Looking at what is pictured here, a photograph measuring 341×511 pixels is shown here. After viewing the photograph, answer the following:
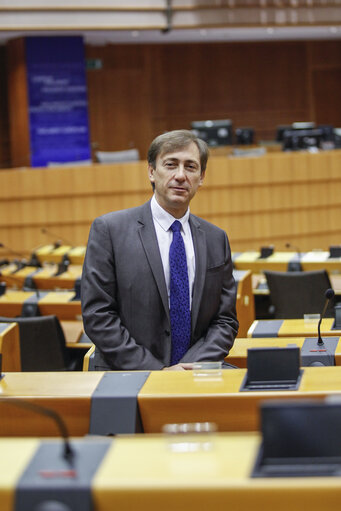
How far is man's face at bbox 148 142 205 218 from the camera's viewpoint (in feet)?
11.2

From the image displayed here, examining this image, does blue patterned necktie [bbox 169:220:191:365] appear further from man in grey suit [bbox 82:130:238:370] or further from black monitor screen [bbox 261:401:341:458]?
black monitor screen [bbox 261:401:341:458]

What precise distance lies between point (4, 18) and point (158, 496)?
42.3 feet

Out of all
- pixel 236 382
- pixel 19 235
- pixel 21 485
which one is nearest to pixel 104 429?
pixel 236 382

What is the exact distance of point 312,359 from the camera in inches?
131

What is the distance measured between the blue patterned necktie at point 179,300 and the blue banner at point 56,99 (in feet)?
39.0

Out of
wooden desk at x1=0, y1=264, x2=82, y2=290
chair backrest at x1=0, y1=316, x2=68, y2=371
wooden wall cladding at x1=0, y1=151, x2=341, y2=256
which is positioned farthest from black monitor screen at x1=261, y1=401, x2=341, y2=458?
wooden wall cladding at x1=0, y1=151, x2=341, y2=256

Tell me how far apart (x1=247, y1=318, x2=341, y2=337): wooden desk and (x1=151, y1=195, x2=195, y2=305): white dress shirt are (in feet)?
3.22

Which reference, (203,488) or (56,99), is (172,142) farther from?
(56,99)

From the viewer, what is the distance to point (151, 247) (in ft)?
11.4

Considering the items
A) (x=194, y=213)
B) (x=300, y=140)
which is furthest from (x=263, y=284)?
(x=300, y=140)

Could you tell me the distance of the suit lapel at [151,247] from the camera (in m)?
3.41

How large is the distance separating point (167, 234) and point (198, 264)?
180 mm

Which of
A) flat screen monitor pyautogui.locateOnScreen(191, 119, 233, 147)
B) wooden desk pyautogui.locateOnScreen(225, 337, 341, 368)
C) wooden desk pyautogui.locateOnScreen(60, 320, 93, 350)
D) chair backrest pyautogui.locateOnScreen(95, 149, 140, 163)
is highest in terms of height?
flat screen monitor pyautogui.locateOnScreen(191, 119, 233, 147)

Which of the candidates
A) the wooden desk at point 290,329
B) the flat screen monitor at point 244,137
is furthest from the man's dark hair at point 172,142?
the flat screen monitor at point 244,137
